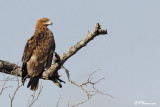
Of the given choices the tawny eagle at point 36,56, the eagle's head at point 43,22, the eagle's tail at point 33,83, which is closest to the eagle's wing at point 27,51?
the tawny eagle at point 36,56

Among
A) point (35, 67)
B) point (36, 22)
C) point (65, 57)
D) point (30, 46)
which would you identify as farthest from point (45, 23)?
point (65, 57)

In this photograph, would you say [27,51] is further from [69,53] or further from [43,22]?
[69,53]

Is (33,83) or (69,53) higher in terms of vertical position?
(69,53)

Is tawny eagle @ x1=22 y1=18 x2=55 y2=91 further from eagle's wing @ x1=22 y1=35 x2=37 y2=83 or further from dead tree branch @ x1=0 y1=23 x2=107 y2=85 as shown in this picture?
dead tree branch @ x1=0 y1=23 x2=107 y2=85

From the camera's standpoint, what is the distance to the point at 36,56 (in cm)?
693

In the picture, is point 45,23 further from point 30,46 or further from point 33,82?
point 33,82

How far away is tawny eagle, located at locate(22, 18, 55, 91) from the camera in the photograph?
6.81m

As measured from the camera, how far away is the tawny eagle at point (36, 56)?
681 cm

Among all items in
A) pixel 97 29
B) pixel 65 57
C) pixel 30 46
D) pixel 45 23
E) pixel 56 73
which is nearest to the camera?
pixel 97 29

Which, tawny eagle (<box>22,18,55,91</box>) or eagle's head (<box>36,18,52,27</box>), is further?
eagle's head (<box>36,18,52,27</box>)

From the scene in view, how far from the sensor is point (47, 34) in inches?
292

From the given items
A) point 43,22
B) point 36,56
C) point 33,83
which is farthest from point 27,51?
point 43,22

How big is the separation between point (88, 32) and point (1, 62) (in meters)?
2.63

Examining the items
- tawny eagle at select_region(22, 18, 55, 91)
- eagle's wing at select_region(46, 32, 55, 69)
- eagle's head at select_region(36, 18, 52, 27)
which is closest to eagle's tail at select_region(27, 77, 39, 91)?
tawny eagle at select_region(22, 18, 55, 91)
